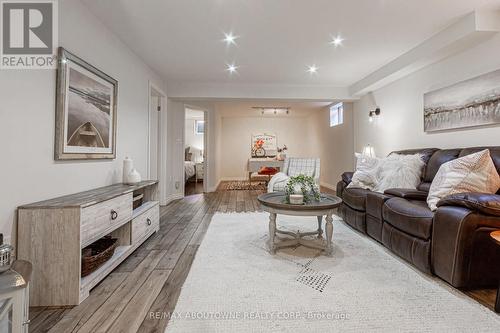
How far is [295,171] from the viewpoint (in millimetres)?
5070

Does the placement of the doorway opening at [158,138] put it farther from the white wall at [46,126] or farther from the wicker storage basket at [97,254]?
the wicker storage basket at [97,254]

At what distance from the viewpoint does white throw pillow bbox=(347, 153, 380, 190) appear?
10.7 feet

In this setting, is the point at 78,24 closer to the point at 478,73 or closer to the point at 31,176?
the point at 31,176

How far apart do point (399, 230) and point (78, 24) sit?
3429 mm

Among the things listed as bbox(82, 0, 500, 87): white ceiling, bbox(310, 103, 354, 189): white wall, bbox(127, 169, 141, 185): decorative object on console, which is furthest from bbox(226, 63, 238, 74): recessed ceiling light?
bbox(310, 103, 354, 189): white wall

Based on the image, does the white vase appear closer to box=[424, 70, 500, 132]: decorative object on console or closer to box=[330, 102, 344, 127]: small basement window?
box=[424, 70, 500, 132]: decorative object on console

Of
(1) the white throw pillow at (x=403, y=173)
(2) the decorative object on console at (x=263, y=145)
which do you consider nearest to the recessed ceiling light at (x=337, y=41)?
(1) the white throw pillow at (x=403, y=173)

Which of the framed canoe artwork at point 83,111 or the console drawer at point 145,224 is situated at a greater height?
the framed canoe artwork at point 83,111

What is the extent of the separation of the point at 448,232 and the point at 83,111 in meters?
→ 3.11

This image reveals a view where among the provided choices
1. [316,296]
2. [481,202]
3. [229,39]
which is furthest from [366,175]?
[229,39]

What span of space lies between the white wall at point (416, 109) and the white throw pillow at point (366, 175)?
0.75m

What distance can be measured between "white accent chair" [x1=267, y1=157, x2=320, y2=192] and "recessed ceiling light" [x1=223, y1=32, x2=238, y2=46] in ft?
8.07

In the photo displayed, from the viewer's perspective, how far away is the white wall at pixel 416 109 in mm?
2596

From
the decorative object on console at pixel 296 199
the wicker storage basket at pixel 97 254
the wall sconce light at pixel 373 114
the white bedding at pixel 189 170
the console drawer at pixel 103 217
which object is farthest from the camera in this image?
the white bedding at pixel 189 170
